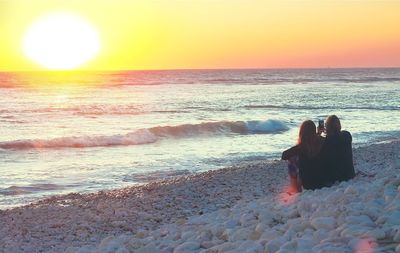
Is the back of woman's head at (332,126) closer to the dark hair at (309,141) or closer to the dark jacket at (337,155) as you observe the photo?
the dark jacket at (337,155)

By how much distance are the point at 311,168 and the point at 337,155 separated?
42cm

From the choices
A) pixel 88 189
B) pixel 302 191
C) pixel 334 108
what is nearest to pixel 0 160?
pixel 88 189

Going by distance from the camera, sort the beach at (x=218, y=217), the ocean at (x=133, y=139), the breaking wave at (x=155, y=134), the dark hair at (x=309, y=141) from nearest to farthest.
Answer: the beach at (x=218, y=217) < the dark hair at (x=309, y=141) < the ocean at (x=133, y=139) < the breaking wave at (x=155, y=134)

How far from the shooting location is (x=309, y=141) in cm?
827

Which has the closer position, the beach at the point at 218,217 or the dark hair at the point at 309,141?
the beach at the point at 218,217

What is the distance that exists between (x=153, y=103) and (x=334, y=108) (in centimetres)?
1301

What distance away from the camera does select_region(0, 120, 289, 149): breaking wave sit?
2087cm

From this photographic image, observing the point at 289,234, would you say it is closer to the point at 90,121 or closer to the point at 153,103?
the point at 90,121

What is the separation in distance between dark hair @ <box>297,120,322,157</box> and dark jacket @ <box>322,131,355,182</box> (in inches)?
4.9

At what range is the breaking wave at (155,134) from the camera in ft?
68.5

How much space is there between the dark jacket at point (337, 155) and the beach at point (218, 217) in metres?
0.22

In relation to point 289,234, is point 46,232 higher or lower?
lower

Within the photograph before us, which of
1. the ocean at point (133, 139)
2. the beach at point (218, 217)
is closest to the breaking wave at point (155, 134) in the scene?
the ocean at point (133, 139)

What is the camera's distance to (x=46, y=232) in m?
8.53
